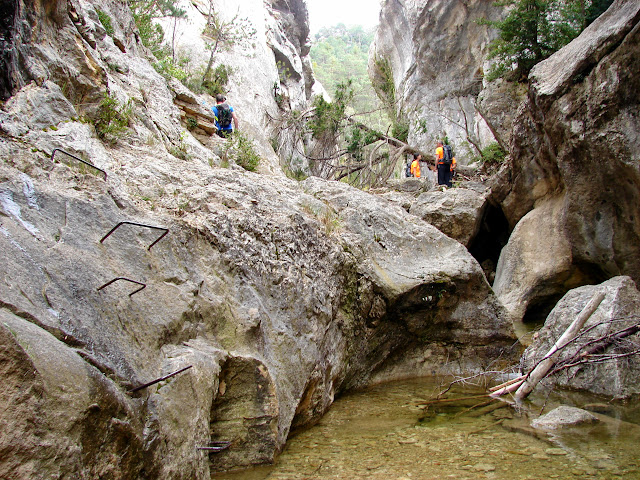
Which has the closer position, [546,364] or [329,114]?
[546,364]

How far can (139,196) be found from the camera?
399cm

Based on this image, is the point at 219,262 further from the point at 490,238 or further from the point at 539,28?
the point at 539,28

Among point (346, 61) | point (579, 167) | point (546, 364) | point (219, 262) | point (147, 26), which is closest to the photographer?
point (219, 262)

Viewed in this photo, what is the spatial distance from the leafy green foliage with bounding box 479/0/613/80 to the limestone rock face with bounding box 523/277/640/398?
24.2 feet

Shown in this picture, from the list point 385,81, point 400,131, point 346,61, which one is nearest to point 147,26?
point 400,131

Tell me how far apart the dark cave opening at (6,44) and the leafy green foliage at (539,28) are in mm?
11448

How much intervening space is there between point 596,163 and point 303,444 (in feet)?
23.8

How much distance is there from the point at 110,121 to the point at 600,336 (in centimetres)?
657

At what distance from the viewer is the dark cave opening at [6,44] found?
3655 mm

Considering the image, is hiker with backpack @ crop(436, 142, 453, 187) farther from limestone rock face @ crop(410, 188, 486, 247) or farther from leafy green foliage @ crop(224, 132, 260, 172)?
leafy green foliage @ crop(224, 132, 260, 172)

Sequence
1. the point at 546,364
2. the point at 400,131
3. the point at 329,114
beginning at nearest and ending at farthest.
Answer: the point at 546,364 → the point at 329,114 → the point at 400,131

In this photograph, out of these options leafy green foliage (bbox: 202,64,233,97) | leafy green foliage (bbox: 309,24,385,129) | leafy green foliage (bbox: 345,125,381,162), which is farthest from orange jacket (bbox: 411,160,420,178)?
leafy green foliage (bbox: 309,24,385,129)

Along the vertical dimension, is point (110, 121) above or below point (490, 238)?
below

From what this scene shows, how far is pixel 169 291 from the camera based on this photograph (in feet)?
10.6
